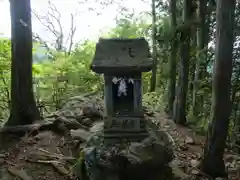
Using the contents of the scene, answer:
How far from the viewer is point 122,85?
218 inches

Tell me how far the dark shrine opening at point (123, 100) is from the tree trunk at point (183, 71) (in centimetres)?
Result: 400

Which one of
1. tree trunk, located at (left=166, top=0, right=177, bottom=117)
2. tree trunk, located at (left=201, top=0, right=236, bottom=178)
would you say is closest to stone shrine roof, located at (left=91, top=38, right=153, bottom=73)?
tree trunk, located at (left=201, top=0, right=236, bottom=178)

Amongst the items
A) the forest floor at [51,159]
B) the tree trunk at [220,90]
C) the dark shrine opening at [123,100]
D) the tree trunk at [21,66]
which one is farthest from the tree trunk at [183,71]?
the tree trunk at [21,66]

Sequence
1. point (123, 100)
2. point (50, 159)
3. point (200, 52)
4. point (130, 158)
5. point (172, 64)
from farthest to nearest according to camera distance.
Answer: point (172, 64) → point (200, 52) → point (50, 159) → point (123, 100) → point (130, 158)

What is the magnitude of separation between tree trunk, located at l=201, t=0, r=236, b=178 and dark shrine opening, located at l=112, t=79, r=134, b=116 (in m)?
1.67

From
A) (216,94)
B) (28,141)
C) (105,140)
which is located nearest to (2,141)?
(28,141)

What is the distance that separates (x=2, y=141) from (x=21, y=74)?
1.73m

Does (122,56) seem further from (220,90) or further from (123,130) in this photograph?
(220,90)

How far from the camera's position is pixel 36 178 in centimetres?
569

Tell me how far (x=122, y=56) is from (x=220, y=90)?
2031 millimetres

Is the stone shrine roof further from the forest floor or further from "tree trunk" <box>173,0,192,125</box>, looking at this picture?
"tree trunk" <box>173,0,192,125</box>

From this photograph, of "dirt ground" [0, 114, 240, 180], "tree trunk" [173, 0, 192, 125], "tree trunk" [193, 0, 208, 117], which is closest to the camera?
"dirt ground" [0, 114, 240, 180]

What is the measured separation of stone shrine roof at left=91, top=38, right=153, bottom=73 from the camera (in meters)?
5.24

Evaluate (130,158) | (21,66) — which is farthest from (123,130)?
(21,66)
